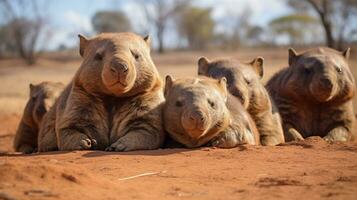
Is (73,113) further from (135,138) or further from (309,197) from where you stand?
(309,197)

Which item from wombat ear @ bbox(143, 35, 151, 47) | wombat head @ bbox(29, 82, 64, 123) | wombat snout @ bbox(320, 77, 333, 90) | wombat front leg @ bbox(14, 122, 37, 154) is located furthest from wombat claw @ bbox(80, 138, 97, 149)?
wombat snout @ bbox(320, 77, 333, 90)

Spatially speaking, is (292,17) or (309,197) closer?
(309,197)

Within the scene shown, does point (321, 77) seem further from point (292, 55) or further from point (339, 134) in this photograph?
point (292, 55)

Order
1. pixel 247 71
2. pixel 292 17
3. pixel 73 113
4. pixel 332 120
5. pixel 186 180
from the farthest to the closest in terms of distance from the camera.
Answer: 1. pixel 292 17
2. pixel 332 120
3. pixel 247 71
4. pixel 73 113
5. pixel 186 180

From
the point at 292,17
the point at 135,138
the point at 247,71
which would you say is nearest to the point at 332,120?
the point at 247,71

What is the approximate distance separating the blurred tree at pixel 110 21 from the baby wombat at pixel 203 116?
56.3 m

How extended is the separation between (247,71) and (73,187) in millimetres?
5343

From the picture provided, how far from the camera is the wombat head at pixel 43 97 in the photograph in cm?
1104

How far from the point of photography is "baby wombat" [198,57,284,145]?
9.34 meters

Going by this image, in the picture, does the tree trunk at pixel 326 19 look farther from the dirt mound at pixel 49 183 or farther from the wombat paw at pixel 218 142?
A: the dirt mound at pixel 49 183

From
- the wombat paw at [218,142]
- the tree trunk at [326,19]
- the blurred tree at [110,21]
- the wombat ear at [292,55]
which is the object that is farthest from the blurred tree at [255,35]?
the wombat paw at [218,142]

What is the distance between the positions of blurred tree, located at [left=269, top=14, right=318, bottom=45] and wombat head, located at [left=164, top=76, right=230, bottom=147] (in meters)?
58.0

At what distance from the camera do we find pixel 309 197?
15.9ft

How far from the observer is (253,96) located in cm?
948
